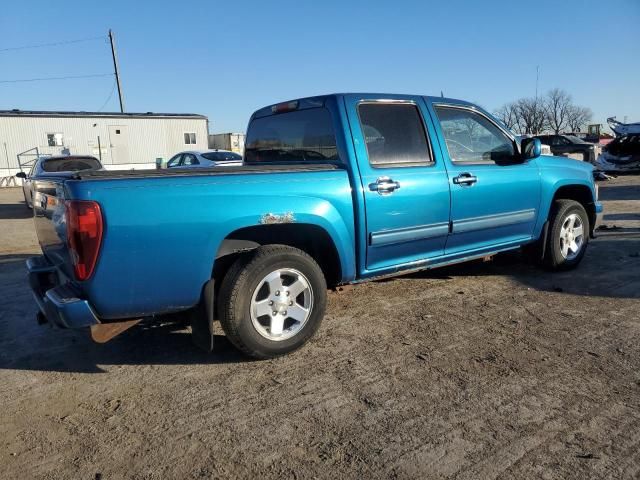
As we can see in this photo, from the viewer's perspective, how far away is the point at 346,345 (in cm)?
376

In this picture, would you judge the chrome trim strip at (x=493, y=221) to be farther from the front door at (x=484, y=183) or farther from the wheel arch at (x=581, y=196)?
the wheel arch at (x=581, y=196)

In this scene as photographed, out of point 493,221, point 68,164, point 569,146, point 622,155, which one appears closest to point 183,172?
point 493,221

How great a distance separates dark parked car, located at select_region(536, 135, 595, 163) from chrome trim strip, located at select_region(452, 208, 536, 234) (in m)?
16.3

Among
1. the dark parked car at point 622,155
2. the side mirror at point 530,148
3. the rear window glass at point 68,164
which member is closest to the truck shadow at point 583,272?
the side mirror at point 530,148

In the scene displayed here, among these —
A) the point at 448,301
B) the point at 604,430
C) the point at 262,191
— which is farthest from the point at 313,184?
the point at 604,430

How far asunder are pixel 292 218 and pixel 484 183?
6.88 feet

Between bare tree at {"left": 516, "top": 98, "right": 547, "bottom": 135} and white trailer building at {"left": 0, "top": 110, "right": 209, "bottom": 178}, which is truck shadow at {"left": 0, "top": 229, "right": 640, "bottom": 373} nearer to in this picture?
white trailer building at {"left": 0, "top": 110, "right": 209, "bottom": 178}

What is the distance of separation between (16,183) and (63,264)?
32170 millimetres

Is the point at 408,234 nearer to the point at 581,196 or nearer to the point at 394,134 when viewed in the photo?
the point at 394,134

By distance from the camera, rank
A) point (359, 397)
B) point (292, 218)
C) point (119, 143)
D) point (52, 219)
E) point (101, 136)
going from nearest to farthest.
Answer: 1. point (359, 397)
2. point (52, 219)
3. point (292, 218)
4. point (101, 136)
5. point (119, 143)

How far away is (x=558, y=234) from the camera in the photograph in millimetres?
5387

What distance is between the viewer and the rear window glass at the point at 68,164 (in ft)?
37.5

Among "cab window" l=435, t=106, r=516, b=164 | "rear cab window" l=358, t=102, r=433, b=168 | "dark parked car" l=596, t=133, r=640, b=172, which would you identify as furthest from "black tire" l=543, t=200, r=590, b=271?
"dark parked car" l=596, t=133, r=640, b=172

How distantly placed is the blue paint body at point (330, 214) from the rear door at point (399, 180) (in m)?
0.01
